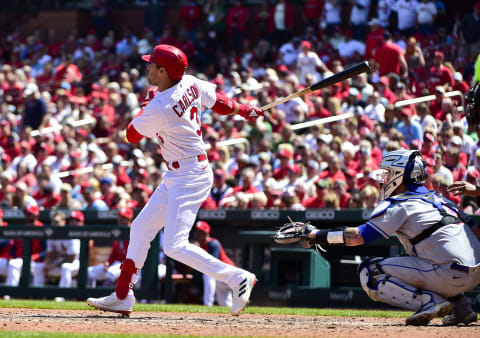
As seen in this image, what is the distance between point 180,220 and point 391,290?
62.6 inches

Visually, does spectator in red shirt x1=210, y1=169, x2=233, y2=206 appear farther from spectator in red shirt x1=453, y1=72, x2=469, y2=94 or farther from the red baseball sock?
the red baseball sock

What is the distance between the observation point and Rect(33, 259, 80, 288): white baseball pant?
11070 millimetres

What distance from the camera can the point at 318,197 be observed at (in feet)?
36.4

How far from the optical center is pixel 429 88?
44.5 feet

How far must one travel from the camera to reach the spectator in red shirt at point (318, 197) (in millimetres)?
11023

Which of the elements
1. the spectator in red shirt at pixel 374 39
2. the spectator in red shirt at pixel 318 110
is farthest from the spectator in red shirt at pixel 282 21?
the spectator in red shirt at pixel 318 110

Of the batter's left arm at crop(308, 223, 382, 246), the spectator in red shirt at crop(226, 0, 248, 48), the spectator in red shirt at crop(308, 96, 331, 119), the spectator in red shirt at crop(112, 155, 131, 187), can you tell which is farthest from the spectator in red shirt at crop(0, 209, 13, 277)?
the spectator in red shirt at crop(226, 0, 248, 48)

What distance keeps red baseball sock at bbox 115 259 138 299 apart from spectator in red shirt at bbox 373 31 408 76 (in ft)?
28.6

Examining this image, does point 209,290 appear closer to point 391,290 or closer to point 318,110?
point 391,290

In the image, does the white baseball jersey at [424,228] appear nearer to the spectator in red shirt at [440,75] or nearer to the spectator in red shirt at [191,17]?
the spectator in red shirt at [440,75]

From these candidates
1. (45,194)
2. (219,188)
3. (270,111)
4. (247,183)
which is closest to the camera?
(247,183)

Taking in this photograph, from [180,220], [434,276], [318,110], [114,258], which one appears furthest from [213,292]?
[318,110]

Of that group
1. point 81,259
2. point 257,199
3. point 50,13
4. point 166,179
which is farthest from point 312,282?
point 50,13

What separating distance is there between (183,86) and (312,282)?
4.03 m
